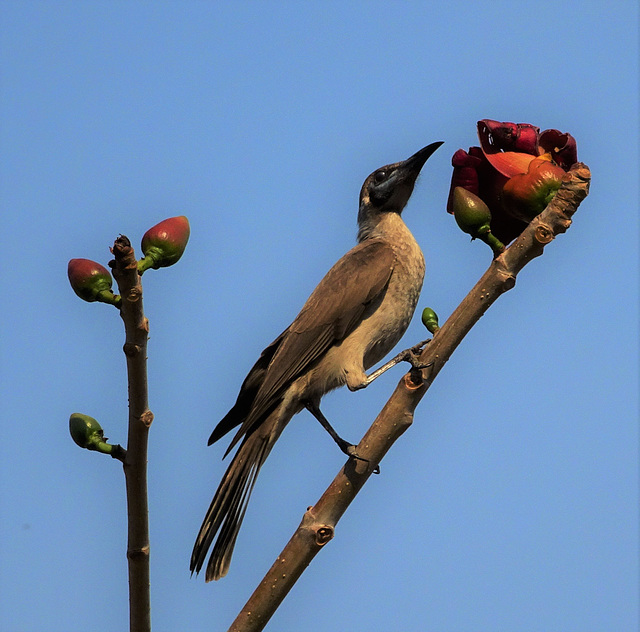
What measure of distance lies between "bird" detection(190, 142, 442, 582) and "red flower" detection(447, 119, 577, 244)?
164 cm

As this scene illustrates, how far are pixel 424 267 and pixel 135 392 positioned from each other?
3.37 metres

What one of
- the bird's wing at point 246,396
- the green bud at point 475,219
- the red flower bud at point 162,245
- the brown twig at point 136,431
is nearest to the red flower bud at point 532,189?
the green bud at point 475,219

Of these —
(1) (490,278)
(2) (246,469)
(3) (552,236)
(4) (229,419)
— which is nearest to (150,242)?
(1) (490,278)

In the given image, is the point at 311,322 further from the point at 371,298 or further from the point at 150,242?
the point at 150,242

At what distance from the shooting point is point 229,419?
4777mm

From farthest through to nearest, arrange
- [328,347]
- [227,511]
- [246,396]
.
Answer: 1. [328,347]
2. [246,396]
3. [227,511]

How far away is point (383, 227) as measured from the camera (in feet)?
20.2

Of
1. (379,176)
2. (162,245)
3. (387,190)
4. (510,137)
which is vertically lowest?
(162,245)

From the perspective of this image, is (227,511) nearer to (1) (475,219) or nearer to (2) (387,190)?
(1) (475,219)

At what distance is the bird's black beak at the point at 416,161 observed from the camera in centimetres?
561

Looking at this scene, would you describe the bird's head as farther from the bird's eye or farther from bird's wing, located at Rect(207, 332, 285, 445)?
bird's wing, located at Rect(207, 332, 285, 445)

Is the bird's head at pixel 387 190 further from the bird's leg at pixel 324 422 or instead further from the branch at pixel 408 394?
the branch at pixel 408 394

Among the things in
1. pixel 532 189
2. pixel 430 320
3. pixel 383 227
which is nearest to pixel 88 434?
pixel 430 320

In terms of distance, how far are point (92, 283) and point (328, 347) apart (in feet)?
8.33
